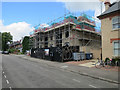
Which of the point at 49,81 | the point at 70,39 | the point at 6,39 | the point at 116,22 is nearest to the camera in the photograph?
the point at 49,81

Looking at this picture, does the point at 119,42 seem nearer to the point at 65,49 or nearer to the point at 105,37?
the point at 105,37

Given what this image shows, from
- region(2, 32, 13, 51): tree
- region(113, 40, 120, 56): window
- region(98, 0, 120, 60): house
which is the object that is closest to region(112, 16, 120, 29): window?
region(98, 0, 120, 60): house

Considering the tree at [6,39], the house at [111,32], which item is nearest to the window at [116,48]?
the house at [111,32]

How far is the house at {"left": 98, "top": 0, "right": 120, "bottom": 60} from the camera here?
1332cm

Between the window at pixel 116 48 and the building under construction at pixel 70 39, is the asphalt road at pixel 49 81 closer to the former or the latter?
the window at pixel 116 48

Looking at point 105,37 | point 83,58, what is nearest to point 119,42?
point 105,37

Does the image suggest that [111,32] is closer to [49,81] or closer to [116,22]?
[116,22]

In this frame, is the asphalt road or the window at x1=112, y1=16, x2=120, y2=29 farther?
the window at x1=112, y1=16, x2=120, y2=29

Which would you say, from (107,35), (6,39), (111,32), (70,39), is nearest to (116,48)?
(107,35)

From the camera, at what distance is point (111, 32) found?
13.9 m

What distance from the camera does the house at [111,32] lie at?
43.7 feet

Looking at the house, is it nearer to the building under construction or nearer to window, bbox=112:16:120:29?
window, bbox=112:16:120:29

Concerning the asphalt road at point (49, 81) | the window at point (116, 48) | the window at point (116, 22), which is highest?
the window at point (116, 22)

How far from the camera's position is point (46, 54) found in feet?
73.0
